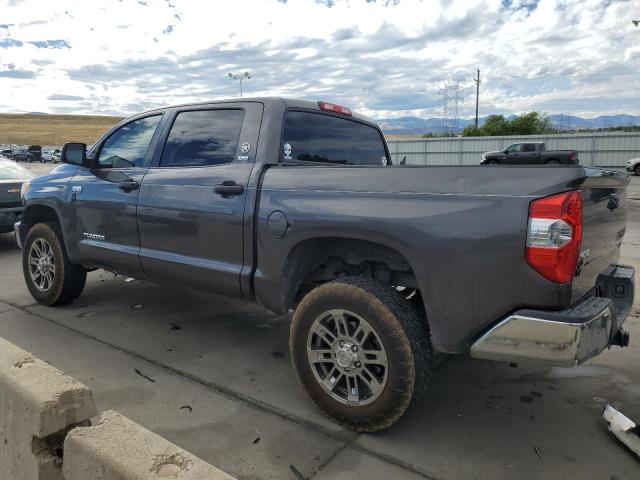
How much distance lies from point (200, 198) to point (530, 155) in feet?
86.1

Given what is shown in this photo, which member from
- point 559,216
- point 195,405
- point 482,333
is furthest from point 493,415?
point 195,405

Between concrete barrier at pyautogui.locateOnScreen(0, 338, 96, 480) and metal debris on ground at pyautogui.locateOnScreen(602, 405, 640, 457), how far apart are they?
2.69 meters

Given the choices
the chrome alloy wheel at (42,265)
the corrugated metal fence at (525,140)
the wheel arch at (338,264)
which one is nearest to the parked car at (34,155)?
the corrugated metal fence at (525,140)

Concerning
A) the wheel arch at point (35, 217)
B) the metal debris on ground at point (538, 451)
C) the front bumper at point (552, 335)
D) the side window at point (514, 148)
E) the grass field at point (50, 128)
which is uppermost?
the grass field at point (50, 128)

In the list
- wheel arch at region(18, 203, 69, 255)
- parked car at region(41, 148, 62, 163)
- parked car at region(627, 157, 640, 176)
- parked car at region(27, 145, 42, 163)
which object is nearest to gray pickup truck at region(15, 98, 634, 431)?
wheel arch at region(18, 203, 69, 255)

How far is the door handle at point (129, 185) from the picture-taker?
13.9ft

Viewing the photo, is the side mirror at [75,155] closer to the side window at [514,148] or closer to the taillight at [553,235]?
the taillight at [553,235]

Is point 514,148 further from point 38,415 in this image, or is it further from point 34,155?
point 34,155

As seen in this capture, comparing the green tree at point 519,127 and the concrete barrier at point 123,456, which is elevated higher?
the green tree at point 519,127

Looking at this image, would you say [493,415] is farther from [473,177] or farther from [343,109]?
[343,109]

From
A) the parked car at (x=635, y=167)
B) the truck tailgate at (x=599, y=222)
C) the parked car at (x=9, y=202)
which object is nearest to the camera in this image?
the truck tailgate at (x=599, y=222)

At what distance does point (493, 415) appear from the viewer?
10.6 ft

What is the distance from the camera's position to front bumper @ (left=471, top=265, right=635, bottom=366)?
2346 millimetres

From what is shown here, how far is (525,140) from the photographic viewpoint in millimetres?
34594
